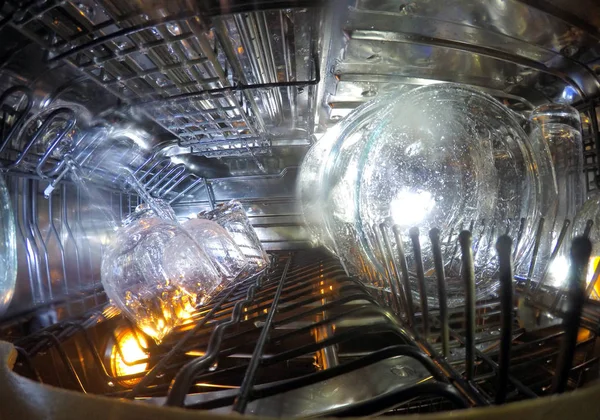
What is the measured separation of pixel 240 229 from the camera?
96cm

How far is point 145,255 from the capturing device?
0.53 metres

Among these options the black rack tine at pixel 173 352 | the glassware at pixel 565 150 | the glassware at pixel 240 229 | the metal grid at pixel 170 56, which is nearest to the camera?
the black rack tine at pixel 173 352

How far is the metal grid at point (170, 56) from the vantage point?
42 centimetres

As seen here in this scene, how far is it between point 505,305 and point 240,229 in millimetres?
833

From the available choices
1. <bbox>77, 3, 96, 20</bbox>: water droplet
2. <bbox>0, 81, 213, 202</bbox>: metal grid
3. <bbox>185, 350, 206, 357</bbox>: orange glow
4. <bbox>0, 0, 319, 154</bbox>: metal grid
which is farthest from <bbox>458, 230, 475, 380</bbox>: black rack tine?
<bbox>0, 81, 213, 202</bbox>: metal grid

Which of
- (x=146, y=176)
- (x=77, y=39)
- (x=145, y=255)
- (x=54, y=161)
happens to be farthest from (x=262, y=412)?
(x=146, y=176)

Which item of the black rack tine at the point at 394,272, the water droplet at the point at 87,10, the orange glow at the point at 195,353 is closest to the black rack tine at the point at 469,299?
the black rack tine at the point at 394,272

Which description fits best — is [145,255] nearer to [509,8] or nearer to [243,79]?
[243,79]

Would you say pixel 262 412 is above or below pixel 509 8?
below

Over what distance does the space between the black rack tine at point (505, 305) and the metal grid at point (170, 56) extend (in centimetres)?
44

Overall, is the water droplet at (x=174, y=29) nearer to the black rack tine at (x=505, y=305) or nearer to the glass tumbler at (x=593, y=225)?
the black rack tine at (x=505, y=305)

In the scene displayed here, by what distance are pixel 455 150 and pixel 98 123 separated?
778mm

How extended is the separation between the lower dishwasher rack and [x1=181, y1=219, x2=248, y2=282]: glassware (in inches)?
3.9

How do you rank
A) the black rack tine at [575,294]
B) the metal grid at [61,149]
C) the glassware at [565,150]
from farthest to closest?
the glassware at [565,150] < the metal grid at [61,149] < the black rack tine at [575,294]
